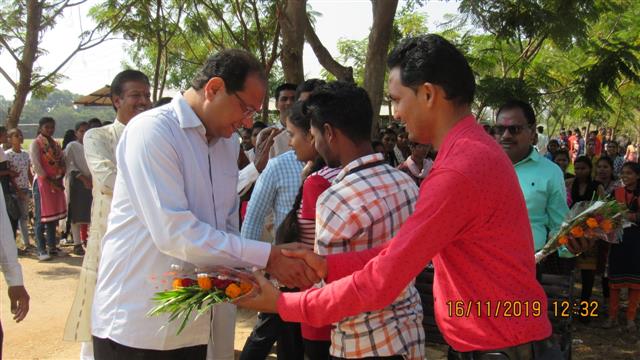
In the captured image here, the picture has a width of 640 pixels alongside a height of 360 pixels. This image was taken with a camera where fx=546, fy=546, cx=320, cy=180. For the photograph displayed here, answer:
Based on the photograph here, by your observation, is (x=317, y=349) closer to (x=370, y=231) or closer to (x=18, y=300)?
(x=370, y=231)

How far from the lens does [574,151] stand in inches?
902

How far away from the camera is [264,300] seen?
2.06 metres

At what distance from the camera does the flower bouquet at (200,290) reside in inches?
77.1

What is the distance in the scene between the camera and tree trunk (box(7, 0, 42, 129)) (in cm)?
999

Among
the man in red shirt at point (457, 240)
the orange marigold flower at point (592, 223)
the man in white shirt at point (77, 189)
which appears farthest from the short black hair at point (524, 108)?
the man in white shirt at point (77, 189)

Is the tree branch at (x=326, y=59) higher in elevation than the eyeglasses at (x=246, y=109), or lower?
higher

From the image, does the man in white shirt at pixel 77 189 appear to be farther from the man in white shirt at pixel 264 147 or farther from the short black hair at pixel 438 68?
the short black hair at pixel 438 68

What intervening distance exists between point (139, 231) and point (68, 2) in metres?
11.2

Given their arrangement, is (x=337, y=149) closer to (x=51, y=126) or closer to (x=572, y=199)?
(x=572, y=199)

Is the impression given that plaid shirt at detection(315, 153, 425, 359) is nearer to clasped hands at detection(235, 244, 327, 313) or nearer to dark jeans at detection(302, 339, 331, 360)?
clasped hands at detection(235, 244, 327, 313)

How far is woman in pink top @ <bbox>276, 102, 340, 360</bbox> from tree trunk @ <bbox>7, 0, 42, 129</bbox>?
849cm

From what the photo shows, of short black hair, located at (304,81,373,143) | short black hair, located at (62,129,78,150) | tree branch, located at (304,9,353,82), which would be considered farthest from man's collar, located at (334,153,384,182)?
short black hair, located at (62,129,78,150)

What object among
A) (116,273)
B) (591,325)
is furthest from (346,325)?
(591,325)

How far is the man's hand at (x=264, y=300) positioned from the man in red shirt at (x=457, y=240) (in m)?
0.15
